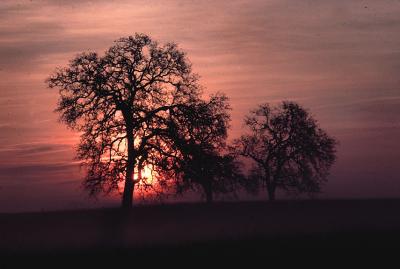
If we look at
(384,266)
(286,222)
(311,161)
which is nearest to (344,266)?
(384,266)

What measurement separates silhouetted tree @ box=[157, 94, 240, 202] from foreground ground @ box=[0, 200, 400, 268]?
8.78 ft

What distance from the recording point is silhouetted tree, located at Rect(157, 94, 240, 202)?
35312mm

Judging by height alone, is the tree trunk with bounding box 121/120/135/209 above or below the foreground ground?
above

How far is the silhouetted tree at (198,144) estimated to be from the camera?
35312 millimetres

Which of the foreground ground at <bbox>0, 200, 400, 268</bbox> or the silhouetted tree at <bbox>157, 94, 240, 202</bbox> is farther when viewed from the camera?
the silhouetted tree at <bbox>157, 94, 240, 202</bbox>

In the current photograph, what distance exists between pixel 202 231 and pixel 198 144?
12.0 m

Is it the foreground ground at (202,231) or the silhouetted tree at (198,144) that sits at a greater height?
the silhouetted tree at (198,144)

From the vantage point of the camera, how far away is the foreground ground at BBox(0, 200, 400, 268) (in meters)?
20.1

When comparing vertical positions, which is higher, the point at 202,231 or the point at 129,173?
the point at 129,173

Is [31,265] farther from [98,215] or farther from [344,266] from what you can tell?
[98,215]

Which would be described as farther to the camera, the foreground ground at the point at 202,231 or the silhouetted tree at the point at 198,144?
the silhouetted tree at the point at 198,144

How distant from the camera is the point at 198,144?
35469mm

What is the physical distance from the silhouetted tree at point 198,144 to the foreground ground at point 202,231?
2675 mm

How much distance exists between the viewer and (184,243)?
69.7 ft
